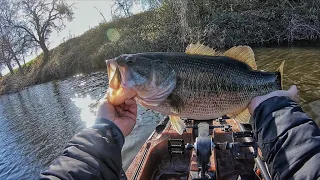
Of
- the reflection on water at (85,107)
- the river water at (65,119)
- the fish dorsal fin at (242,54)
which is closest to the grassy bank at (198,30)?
the river water at (65,119)

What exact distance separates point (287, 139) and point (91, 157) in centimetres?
117

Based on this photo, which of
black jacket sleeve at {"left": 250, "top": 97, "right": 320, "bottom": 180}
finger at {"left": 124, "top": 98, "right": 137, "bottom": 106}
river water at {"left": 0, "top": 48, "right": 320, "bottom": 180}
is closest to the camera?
black jacket sleeve at {"left": 250, "top": 97, "right": 320, "bottom": 180}

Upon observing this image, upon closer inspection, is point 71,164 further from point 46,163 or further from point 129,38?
point 129,38

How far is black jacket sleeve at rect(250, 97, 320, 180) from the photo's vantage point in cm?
141

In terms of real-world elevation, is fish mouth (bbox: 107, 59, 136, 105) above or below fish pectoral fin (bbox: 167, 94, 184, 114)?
above

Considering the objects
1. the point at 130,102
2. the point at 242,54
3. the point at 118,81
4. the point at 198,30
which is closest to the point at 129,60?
the point at 118,81

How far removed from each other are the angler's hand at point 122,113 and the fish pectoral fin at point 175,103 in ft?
1.10

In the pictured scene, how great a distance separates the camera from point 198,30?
19312 millimetres

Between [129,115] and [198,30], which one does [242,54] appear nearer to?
[129,115]

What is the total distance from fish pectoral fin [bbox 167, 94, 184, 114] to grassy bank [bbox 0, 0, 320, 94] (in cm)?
1667

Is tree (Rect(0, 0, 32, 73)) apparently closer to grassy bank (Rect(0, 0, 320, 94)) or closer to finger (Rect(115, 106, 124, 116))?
grassy bank (Rect(0, 0, 320, 94))

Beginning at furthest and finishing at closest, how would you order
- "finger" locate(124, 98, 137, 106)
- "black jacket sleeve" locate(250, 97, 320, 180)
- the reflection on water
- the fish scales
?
the reflection on water → "finger" locate(124, 98, 137, 106) → the fish scales → "black jacket sleeve" locate(250, 97, 320, 180)

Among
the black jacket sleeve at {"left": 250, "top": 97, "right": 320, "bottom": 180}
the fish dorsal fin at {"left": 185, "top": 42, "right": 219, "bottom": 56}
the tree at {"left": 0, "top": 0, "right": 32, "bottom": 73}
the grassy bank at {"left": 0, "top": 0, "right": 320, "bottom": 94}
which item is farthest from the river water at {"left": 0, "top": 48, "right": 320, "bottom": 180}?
the tree at {"left": 0, "top": 0, "right": 32, "bottom": 73}

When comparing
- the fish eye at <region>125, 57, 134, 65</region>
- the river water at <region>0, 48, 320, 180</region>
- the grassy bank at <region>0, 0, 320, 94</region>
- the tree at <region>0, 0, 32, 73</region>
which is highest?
the tree at <region>0, 0, 32, 73</region>
